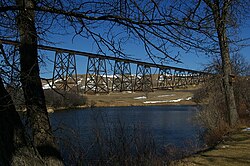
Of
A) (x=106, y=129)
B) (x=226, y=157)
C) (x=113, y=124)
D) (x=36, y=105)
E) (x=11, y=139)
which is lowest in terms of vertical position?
(x=226, y=157)

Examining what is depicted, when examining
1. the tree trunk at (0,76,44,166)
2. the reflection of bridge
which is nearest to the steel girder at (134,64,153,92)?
the reflection of bridge

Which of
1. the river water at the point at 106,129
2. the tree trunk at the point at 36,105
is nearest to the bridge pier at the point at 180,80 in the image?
the river water at the point at 106,129

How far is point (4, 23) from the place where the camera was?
3.25m

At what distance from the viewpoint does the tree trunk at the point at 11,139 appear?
118 inches

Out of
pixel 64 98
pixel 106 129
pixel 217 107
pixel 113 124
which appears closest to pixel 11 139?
pixel 64 98

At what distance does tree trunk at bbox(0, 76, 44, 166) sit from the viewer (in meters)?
3.00

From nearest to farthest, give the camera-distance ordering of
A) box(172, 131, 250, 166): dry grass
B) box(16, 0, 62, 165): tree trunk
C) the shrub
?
box(16, 0, 62, 165): tree trunk < the shrub < box(172, 131, 250, 166): dry grass

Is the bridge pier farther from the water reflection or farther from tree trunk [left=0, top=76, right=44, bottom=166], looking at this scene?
tree trunk [left=0, top=76, right=44, bottom=166]

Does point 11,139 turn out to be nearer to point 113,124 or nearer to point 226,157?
point 113,124

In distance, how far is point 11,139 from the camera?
9.96 feet

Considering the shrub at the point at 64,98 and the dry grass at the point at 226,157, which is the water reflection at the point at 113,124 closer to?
the shrub at the point at 64,98

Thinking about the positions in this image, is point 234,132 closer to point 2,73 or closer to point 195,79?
point 195,79

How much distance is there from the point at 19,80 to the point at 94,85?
2.66m

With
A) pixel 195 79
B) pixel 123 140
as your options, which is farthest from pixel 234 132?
pixel 123 140
